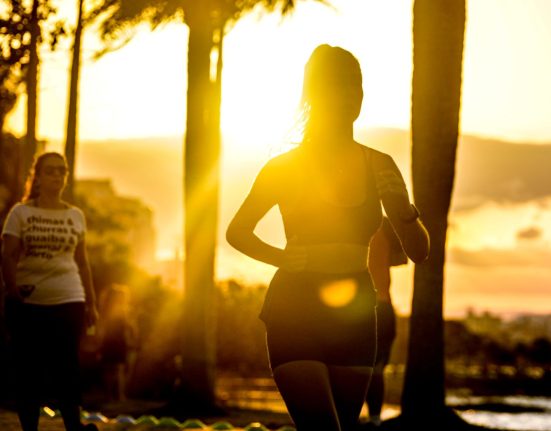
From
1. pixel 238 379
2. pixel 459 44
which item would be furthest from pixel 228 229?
pixel 238 379

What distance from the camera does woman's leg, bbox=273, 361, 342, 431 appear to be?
3967mm

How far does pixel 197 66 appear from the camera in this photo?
15.8 meters

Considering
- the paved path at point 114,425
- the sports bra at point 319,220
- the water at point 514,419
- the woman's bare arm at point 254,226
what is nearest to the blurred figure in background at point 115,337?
the water at point 514,419

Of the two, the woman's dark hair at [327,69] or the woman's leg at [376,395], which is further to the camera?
the woman's leg at [376,395]

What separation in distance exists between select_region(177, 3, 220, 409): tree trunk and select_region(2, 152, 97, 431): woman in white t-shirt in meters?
7.53

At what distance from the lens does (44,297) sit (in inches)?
309

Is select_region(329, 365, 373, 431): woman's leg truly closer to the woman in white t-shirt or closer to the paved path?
the woman in white t-shirt

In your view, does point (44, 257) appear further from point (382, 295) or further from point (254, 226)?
point (254, 226)

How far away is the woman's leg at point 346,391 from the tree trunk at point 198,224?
1152cm

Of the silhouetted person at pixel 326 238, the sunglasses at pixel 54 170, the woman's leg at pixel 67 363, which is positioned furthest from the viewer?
the sunglasses at pixel 54 170

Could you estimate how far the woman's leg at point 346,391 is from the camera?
4102 millimetres

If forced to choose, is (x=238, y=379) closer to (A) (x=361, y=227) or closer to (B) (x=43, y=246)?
(B) (x=43, y=246)

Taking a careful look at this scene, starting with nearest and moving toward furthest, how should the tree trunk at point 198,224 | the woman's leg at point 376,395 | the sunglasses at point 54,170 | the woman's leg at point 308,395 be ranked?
the woman's leg at point 308,395 < the sunglasses at point 54,170 < the woman's leg at point 376,395 < the tree trunk at point 198,224

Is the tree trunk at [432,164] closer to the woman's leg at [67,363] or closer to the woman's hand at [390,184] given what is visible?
the woman's leg at [67,363]
